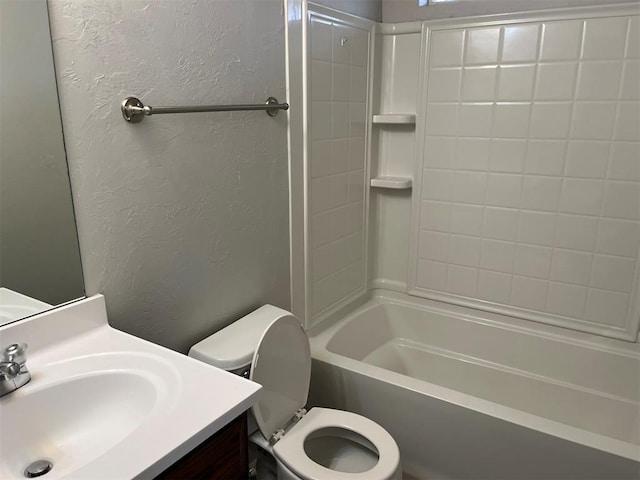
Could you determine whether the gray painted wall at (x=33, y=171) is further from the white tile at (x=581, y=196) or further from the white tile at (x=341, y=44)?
the white tile at (x=581, y=196)

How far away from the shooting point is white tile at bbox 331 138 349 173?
7.20ft

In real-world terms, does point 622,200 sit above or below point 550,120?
below

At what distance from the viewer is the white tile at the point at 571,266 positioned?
2188mm

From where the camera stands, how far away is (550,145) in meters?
2.15

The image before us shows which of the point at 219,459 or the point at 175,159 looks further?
the point at 175,159

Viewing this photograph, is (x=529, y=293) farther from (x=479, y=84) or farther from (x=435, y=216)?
(x=479, y=84)

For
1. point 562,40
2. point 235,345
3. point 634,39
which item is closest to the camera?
point 235,345

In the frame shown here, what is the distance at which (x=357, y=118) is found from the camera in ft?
7.72

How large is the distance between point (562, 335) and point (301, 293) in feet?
3.98

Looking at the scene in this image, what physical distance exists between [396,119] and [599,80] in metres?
0.86

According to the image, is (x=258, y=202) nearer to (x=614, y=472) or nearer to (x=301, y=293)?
(x=301, y=293)

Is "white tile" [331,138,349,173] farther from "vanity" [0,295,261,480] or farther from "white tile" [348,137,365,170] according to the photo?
"vanity" [0,295,261,480]

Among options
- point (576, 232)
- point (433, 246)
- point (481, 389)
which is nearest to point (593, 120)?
point (576, 232)

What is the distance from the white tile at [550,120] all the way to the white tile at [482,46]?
0.30m
